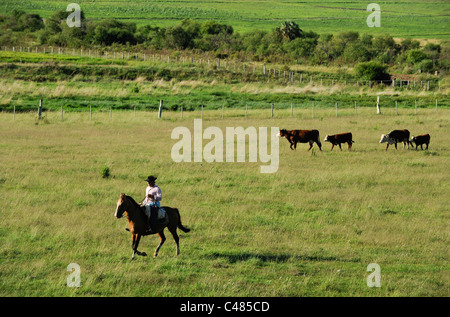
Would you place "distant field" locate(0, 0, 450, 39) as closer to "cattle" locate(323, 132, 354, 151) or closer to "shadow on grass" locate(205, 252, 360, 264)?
"cattle" locate(323, 132, 354, 151)

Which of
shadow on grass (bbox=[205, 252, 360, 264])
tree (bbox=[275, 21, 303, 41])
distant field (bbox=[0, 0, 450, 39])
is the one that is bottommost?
shadow on grass (bbox=[205, 252, 360, 264])

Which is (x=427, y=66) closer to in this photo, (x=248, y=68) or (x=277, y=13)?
(x=248, y=68)

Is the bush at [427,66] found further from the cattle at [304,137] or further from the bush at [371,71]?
the cattle at [304,137]

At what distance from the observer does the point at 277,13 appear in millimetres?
165250

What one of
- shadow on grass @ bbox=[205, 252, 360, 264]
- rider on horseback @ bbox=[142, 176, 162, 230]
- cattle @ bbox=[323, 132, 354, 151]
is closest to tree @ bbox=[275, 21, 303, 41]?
cattle @ bbox=[323, 132, 354, 151]

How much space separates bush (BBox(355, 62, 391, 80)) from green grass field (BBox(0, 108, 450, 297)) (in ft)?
120

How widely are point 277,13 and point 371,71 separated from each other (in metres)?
104

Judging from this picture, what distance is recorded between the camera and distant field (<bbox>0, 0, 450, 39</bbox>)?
140 m

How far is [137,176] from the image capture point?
21.3m

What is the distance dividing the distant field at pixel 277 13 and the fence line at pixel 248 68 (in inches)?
2013

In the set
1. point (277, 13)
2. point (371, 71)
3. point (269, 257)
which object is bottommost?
point (269, 257)

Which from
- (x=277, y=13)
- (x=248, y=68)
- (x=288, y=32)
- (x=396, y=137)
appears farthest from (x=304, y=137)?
(x=277, y=13)

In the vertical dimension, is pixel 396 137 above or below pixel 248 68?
below

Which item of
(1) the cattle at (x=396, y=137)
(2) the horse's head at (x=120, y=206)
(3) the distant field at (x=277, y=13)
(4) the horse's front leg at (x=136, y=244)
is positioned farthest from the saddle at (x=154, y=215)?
(3) the distant field at (x=277, y=13)
